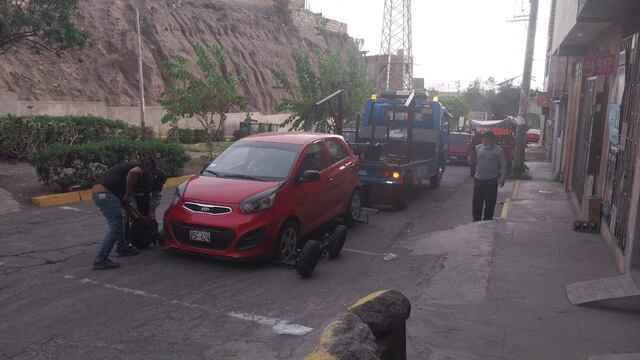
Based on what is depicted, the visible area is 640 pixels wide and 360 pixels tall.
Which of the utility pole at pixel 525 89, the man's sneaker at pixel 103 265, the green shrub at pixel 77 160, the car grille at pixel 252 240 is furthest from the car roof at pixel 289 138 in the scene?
the utility pole at pixel 525 89

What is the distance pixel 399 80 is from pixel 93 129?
58549mm

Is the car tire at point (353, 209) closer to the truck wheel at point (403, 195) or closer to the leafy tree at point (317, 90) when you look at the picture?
the truck wheel at point (403, 195)

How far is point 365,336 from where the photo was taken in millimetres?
3105

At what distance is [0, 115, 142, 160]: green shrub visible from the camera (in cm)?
1519

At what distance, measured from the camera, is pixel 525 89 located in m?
19.2

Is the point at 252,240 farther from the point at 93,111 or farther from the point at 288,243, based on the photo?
the point at 93,111

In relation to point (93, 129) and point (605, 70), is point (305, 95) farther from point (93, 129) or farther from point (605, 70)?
point (605, 70)

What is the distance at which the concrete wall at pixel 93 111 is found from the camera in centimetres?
1995

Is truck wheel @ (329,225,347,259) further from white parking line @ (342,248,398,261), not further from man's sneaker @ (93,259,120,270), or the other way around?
man's sneaker @ (93,259,120,270)

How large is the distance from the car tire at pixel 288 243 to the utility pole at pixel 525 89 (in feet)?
44.4

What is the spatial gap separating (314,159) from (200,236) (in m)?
2.30

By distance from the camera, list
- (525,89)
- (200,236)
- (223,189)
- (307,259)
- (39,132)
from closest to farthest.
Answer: (307,259) → (200,236) → (223,189) → (39,132) → (525,89)

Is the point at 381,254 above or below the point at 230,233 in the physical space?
below

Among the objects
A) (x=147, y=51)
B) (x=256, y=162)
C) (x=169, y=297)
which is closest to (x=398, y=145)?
(x=256, y=162)
